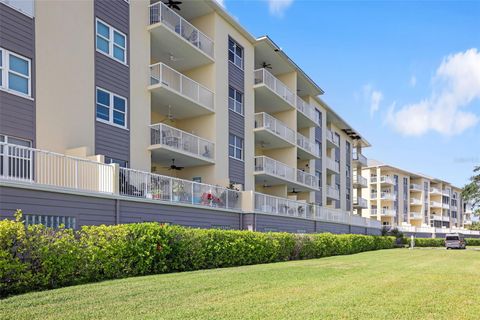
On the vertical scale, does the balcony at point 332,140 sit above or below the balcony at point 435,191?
above

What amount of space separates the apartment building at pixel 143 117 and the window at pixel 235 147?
0.07 meters

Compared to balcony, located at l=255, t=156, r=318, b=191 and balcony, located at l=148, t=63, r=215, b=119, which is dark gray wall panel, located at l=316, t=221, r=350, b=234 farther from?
balcony, located at l=148, t=63, r=215, b=119

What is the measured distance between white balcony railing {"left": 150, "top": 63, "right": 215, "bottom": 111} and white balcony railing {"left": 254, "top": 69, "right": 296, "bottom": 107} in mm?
6507

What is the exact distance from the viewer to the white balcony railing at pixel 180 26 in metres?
21.6

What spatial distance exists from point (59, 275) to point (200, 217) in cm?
1058

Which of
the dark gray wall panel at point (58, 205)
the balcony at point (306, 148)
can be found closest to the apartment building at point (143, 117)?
the dark gray wall panel at point (58, 205)

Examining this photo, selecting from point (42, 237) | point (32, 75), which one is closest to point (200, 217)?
point (32, 75)

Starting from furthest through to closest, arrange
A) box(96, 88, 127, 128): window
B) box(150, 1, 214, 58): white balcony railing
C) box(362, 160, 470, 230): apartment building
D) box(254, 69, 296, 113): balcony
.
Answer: box(362, 160, 470, 230): apartment building < box(254, 69, 296, 113): balcony < box(150, 1, 214, 58): white balcony railing < box(96, 88, 127, 128): window

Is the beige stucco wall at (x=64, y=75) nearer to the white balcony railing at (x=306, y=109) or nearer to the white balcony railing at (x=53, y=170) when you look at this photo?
the white balcony railing at (x=53, y=170)

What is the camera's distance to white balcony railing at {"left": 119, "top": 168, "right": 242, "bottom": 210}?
16.9 m

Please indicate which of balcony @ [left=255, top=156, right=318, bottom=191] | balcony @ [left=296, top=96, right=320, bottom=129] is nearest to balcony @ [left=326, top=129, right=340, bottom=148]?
balcony @ [left=296, top=96, right=320, bottom=129]

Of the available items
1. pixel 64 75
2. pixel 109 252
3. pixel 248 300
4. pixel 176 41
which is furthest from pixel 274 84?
pixel 248 300

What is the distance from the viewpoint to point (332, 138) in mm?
48125

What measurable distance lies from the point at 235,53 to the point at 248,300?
21646 millimetres
